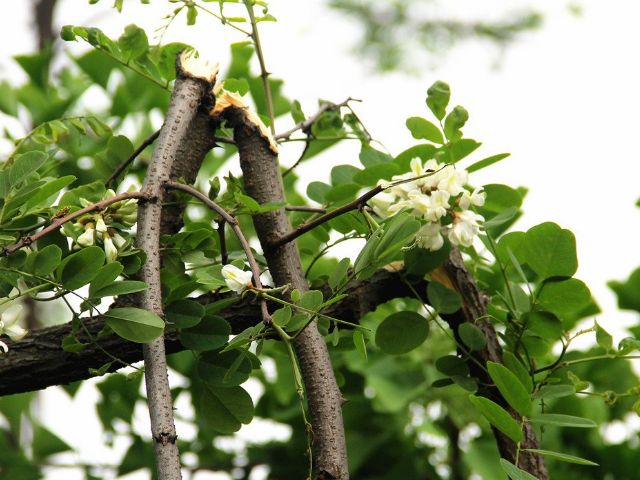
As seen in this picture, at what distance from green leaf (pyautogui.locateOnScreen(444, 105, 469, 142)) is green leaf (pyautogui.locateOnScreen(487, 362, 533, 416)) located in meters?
0.25

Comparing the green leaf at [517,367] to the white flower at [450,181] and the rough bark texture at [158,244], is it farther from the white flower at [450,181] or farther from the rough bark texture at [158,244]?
the rough bark texture at [158,244]

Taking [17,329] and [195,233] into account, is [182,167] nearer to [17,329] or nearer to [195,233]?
[195,233]

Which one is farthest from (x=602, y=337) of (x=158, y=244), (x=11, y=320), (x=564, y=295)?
(x=11, y=320)

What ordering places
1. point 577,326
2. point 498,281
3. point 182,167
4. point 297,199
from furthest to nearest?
1. point 297,199
2. point 577,326
3. point 498,281
4. point 182,167

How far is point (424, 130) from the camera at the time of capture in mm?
715

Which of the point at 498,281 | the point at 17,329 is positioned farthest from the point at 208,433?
the point at 17,329

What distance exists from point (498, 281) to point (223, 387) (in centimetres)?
43

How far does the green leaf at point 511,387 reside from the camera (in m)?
0.54

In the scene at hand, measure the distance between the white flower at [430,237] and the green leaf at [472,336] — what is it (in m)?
0.10

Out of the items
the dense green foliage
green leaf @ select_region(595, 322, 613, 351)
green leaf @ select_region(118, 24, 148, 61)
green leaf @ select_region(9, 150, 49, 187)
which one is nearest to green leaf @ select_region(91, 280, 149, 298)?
the dense green foliage

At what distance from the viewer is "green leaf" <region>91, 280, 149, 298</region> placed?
51 centimetres

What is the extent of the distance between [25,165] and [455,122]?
1.28 ft

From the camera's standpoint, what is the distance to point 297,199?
121 centimetres

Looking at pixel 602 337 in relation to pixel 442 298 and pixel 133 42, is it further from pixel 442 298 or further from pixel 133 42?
pixel 133 42
